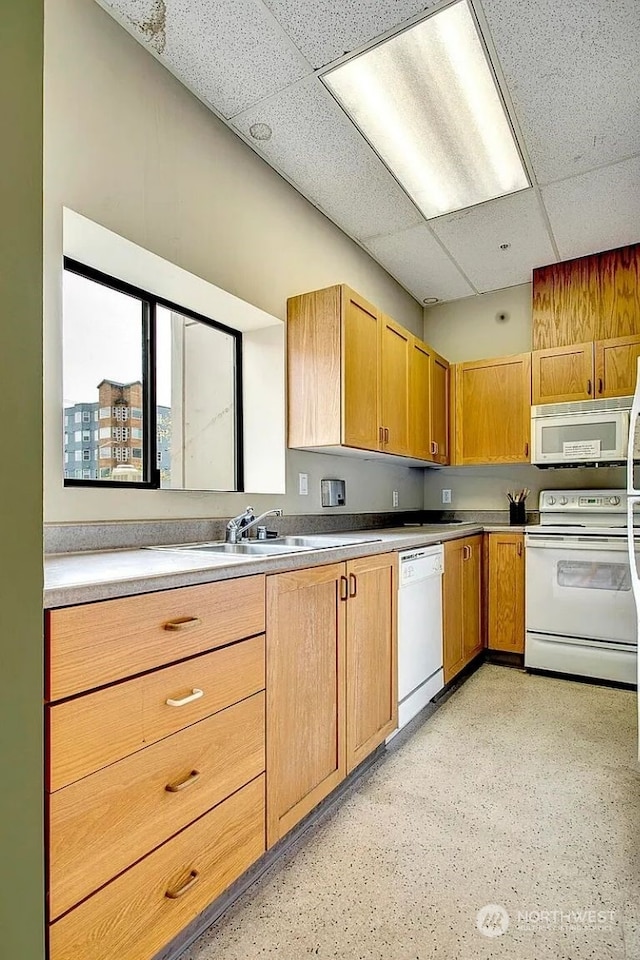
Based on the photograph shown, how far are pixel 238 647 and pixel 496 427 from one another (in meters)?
2.92

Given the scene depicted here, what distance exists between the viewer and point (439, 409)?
12.5ft

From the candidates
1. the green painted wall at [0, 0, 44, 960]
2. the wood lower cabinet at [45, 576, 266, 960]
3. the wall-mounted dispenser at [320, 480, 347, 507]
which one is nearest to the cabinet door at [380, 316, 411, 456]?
the wall-mounted dispenser at [320, 480, 347, 507]

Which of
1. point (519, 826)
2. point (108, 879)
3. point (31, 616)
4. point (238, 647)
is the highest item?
point (31, 616)

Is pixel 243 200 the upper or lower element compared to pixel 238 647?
upper

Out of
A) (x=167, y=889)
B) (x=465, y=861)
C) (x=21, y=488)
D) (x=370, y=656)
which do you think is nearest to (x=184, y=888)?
(x=167, y=889)

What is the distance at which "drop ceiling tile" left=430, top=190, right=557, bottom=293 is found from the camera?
2949 millimetres

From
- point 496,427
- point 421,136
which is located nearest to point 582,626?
point 496,427

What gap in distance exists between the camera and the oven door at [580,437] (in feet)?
Answer: 10.7

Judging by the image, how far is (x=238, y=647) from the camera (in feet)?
4.62

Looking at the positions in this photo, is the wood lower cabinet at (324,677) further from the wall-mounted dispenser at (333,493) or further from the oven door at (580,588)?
the oven door at (580,588)

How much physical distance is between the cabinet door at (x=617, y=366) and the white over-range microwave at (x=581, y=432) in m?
0.10

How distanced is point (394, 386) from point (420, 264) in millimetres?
1093

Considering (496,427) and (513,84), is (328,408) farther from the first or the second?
(496,427)

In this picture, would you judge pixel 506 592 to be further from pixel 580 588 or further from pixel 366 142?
pixel 366 142
